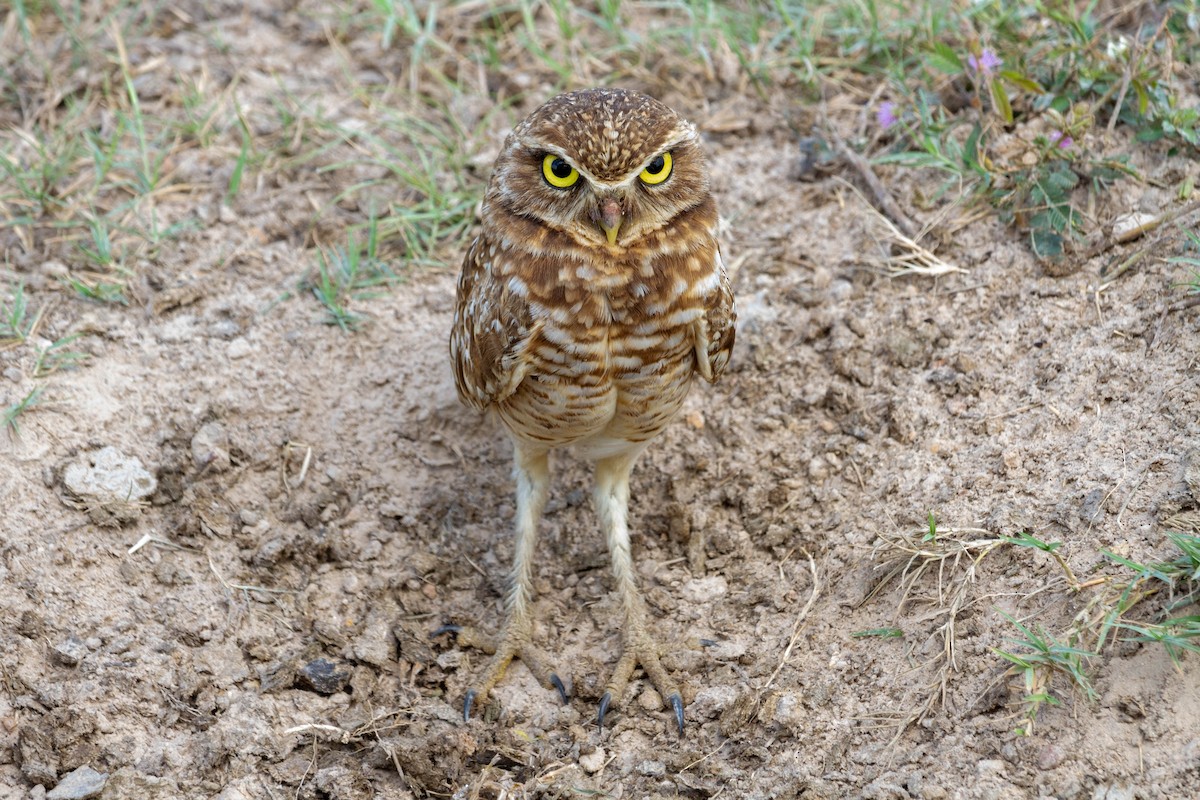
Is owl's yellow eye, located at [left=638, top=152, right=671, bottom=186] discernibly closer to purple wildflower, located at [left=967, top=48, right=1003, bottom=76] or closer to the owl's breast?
the owl's breast

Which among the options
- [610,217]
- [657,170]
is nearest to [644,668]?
[610,217]

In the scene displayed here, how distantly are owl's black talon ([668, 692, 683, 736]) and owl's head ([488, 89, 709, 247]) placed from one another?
150 cm

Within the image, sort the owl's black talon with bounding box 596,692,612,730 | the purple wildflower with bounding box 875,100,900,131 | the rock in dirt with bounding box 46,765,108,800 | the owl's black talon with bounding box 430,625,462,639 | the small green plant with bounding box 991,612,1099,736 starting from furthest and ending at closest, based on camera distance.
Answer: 1. the purple wildflower with bounding box 875,100,900,131
2. the owl's black talon with bounding box 430,625,462,639
3. the owl's black talon with bounding box 596,692,612,730
4. the rock in dirt with bounding box 46,765,108,800
5. the small green plant with bounding box 991,612,1099,736

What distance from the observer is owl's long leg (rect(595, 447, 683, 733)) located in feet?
12.2

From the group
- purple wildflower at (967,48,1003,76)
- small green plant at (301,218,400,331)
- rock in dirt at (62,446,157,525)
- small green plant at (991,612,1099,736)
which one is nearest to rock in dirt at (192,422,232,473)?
rock in dirt at (62,446,157,525)

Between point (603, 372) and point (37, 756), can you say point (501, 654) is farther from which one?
point (37, 756)

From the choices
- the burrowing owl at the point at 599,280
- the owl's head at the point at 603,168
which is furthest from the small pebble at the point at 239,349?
the owl's head at the point at 603,168

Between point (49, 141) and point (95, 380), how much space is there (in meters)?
1.65

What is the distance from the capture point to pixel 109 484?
13.2 feet

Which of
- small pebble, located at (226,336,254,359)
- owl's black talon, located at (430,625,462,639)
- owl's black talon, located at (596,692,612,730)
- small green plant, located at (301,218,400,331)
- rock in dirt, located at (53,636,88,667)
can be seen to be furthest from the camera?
small green plant, located at (301,218,400,331)

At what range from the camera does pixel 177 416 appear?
4.28 m

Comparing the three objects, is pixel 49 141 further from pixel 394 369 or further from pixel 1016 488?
pixel 1016 488

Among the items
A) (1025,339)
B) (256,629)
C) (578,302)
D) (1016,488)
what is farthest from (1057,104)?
(256,629)

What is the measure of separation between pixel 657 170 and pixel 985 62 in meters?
2.03
